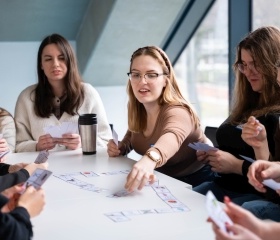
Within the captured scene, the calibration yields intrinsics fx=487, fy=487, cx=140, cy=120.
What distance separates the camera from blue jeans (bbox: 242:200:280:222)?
1.87 metres

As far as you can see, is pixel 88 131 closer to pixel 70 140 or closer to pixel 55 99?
pixel 70 140

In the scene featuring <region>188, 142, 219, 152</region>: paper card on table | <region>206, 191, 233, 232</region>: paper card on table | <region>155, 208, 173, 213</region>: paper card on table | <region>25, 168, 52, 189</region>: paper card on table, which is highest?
<region>206, 191, 233, 232</region>: paper card on table

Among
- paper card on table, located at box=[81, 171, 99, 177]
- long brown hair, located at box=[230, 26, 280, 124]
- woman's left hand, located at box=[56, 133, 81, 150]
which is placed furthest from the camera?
woman's left hand, located at box=[56, 133, 81, 150]

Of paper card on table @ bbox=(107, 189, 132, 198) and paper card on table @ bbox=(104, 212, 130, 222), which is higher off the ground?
paper card on table @ bbox=(104, 212, 130, 222)

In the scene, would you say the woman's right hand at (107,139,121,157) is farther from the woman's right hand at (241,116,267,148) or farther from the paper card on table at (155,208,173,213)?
the paper card on table at (155,208,173,213)

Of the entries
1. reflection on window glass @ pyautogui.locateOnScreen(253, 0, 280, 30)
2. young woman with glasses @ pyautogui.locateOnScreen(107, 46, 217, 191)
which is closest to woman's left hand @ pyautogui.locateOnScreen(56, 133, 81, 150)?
young woman with glasses @ pyautogui.locateOnScreen(107, 46, 217, 191)

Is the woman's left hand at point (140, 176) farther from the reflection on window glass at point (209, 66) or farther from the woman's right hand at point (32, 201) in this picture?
the reflection on window glass at point (209, 66)

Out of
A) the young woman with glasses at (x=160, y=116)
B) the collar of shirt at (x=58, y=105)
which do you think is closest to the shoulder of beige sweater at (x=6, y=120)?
the collar of shirt at (x=58, y=105)

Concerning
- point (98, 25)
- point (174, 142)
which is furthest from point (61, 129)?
point (98, 25)

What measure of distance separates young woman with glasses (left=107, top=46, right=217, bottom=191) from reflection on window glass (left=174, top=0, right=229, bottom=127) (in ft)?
6.28

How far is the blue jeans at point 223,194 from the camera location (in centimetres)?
226

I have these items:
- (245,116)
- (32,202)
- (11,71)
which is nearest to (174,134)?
(245,116)

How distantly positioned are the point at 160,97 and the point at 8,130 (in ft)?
3.46

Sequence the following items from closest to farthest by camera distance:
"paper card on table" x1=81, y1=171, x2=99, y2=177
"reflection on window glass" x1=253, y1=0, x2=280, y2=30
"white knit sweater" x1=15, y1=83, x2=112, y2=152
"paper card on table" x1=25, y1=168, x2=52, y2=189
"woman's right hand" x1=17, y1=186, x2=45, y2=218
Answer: "woman's right hand" x1=17, y1=186, x2=45, y2=218
"paper card on table" x1=25, y1=168, x2=52, y2=189
"paper card on table" x1=81, y1=171, x2=99, y2=177
"white knit sweater" x1=15, y1=83, x2=112, y2=152
"reflection on window glass" x1=253, y1=0, x2=280, y2=30
